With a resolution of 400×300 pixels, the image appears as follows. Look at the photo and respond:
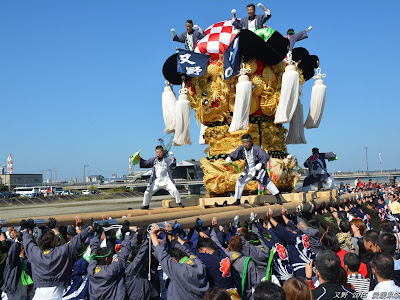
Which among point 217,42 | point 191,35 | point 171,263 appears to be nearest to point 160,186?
point 171,263

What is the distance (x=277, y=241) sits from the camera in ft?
16.3

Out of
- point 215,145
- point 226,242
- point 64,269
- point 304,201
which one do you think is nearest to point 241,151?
point 304,201

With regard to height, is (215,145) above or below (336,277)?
above

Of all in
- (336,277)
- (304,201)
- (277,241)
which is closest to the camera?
(336,277)

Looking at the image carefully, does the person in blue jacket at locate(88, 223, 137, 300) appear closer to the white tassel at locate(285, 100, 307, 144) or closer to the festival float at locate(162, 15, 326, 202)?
the festival float at locate(162, 15, 326, 202)

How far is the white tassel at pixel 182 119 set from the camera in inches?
428

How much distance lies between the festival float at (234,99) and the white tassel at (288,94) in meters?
0.03

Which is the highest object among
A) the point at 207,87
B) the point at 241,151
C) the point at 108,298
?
the point at 207,87

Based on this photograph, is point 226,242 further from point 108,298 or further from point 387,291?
point 387,291

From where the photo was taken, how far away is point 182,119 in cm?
1094

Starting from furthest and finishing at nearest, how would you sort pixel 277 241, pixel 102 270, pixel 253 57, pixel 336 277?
pixel 253 57 < pixel 277 241 < pixel 102 270 < pixel 336 277

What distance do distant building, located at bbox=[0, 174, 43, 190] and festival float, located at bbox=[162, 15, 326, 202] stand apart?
70051 mm

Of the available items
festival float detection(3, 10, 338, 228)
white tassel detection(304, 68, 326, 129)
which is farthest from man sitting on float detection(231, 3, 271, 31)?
white tassel detection(304, 68, 326, 129)

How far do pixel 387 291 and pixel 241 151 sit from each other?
5.90m
